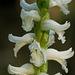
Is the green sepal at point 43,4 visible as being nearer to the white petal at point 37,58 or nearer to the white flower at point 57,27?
the white flower at point 57,27

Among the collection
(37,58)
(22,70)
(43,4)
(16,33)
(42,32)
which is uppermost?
(43,4)

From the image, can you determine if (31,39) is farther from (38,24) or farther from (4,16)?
(4,16)

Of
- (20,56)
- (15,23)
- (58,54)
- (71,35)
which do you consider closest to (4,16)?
(15,23)

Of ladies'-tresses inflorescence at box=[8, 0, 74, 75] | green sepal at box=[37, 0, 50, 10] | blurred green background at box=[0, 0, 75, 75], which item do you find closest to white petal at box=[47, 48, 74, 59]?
ladies'-tresses inflorescence at box=[8, 0, 74, 75]

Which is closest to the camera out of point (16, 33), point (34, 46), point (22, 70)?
point (34, 46)

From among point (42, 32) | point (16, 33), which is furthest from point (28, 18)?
point (16, 33)

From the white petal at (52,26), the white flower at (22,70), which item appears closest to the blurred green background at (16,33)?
the white flower at (22,70)

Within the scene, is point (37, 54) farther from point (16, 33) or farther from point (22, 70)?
point (16, 33)
